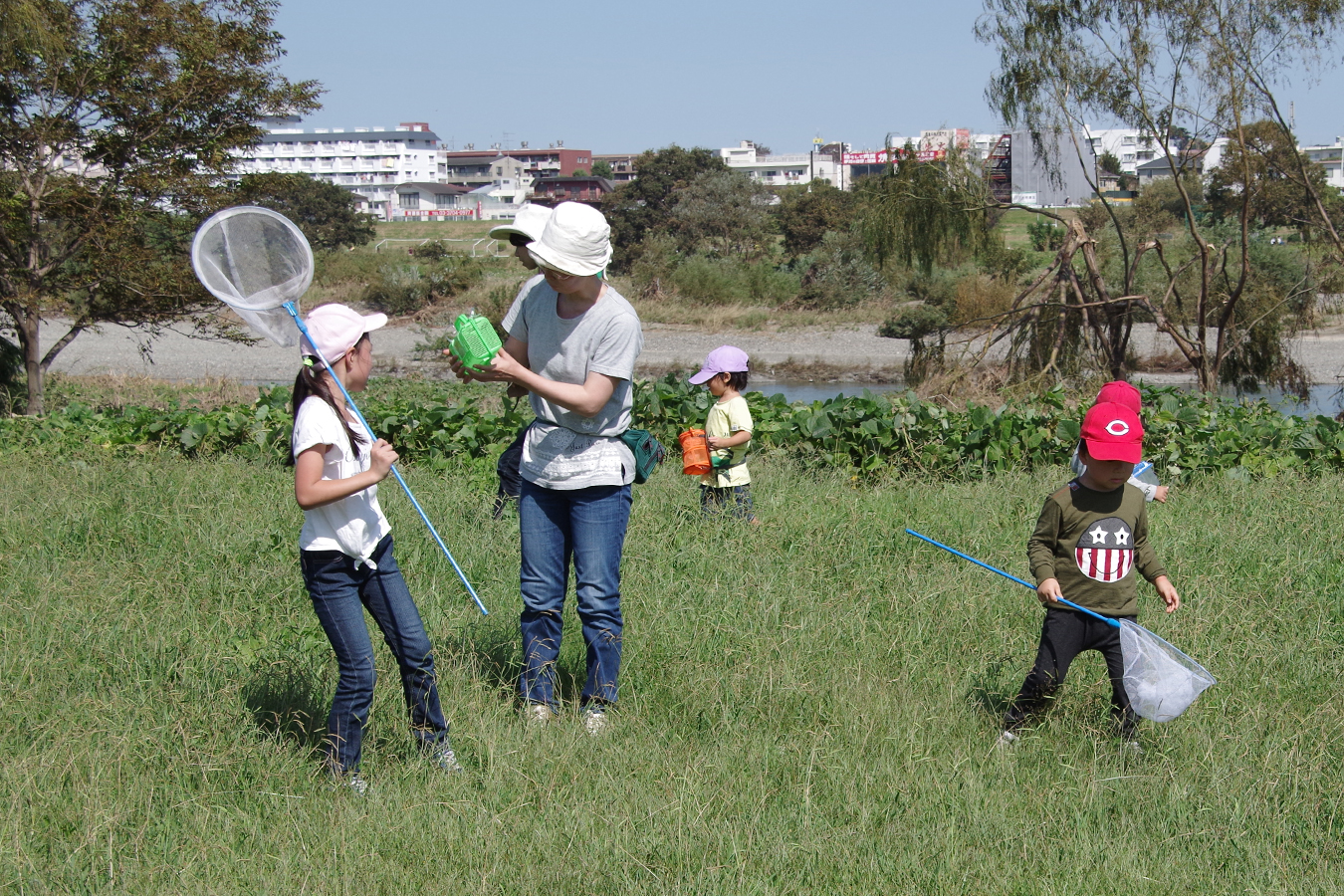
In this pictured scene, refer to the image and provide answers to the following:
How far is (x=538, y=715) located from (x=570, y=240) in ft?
4.77

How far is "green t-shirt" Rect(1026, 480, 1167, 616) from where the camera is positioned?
3.26m

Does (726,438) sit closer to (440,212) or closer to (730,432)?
(730,432)

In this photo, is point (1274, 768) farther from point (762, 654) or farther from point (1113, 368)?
point (1113, 368)

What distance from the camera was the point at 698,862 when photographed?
262 cm

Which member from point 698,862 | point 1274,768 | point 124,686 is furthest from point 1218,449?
point 124,686

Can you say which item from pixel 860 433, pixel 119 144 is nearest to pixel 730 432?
pixel 860 433

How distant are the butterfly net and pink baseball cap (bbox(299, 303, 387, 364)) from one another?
0.82 feet

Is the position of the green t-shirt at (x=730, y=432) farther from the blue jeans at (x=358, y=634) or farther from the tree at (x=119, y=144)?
the tree at (x=119, y=144)

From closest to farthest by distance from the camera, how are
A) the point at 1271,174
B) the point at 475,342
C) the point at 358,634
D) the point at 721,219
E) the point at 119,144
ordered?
1. the point at 358,634
2. the point at 475,342
3. the point at 119,144
4. the point at 1271,174
5. the point at 721,219

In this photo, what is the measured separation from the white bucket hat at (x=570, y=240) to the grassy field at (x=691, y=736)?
141 centimetres

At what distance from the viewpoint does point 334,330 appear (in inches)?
118

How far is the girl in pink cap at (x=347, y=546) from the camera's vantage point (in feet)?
9.36

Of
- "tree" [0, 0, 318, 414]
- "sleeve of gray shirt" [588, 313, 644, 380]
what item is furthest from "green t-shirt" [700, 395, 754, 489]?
"tree" [0, 0, 318, 414]

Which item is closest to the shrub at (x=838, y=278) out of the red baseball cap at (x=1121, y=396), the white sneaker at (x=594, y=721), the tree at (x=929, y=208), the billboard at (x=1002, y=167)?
the billboard at (x=1002, y=167)
